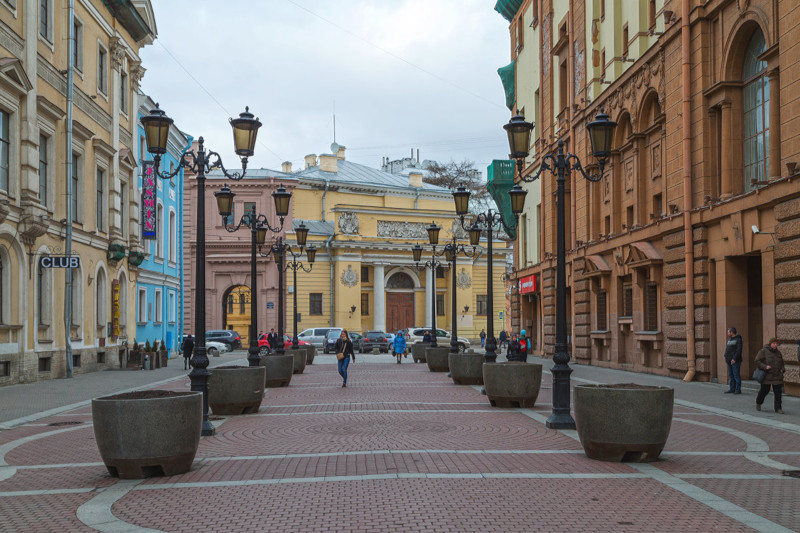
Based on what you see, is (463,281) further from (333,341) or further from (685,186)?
(685,186)

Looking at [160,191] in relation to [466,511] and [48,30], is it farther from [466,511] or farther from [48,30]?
[466,511]

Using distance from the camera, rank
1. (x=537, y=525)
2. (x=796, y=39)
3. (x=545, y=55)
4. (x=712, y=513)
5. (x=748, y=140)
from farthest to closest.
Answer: (x=545, y=55)
(x=748, y=140)
(x=796, y=39)
(x=712, y=513)
(x=537, y=525)

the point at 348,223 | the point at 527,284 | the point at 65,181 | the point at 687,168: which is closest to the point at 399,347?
the point at 527,284

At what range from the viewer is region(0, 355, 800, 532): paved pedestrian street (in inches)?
282

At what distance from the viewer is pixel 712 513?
7375mm

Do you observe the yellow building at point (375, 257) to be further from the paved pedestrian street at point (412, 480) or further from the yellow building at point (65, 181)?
the paved pedestrian street at point (412, 480)

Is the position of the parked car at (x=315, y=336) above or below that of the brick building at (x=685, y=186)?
below

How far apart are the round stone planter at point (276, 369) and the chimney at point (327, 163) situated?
154 feet

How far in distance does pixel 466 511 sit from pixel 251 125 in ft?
29.3

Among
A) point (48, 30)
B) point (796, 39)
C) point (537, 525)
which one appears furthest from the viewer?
point (48, 30)

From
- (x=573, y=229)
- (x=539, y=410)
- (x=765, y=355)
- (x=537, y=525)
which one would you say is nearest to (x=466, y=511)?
(x=537, y=525)

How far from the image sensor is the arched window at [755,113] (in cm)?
2020

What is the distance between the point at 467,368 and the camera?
22438 mm

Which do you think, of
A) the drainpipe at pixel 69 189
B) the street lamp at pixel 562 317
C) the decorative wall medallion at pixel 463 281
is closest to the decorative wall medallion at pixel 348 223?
the decorative wall medallion at pixel 463 281
